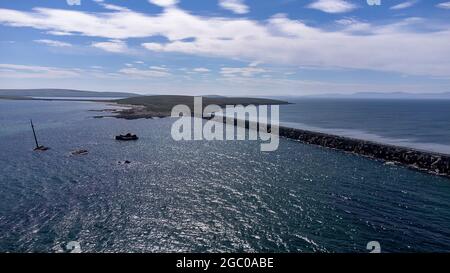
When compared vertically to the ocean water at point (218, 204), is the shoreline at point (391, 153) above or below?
above

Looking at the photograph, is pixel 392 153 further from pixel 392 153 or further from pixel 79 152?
pixel 79 152

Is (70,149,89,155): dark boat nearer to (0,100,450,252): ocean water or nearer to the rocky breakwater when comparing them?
(0,100,450,252): ocean water

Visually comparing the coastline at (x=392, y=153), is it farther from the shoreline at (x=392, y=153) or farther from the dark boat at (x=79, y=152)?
the dark boat at (x=79, y=152)

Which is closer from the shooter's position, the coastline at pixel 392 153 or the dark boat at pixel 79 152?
the coastline at pixel 392 153

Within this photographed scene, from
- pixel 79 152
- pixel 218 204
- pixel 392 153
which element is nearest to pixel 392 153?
pixel 392 153

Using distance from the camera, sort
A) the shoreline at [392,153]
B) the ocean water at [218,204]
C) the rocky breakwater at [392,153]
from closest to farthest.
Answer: the ocean water at [218,204]
the shoreline at [392,153]
the rocky breakwater at [392,153]

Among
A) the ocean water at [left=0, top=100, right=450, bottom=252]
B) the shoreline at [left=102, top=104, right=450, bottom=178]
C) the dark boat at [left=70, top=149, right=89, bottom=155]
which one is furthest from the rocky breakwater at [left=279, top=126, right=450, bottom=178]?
the dark boat at [left=70, top=149, right=89, bottom=155]

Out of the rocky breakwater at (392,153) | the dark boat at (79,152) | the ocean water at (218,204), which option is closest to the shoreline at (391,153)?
the rocky breakwater at (392,153)

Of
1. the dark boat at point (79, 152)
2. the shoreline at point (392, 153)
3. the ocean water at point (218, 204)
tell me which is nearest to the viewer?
the ocean water at point (218, 204)

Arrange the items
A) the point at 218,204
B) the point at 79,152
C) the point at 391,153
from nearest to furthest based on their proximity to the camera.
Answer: the point at 218,204
the point at 391,153
the point at 79,152
